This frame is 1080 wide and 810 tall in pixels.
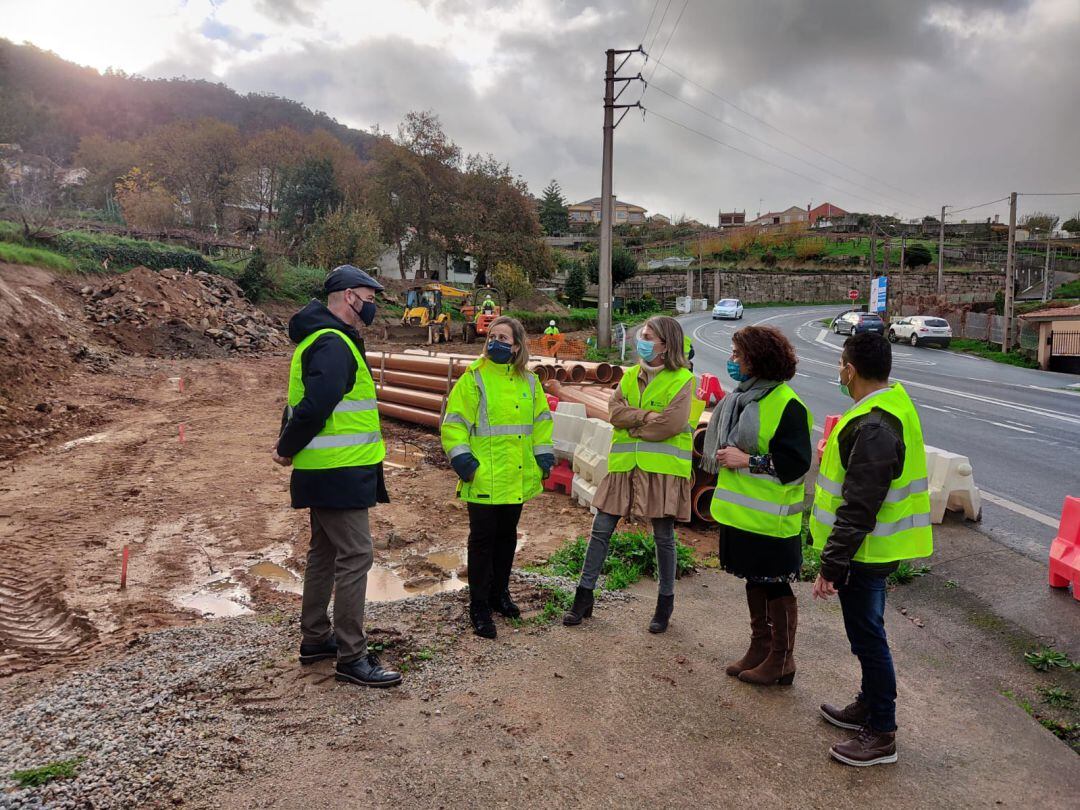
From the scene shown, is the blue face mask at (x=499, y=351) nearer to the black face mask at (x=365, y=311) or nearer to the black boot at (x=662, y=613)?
the black face mask at (x=365, y=311)

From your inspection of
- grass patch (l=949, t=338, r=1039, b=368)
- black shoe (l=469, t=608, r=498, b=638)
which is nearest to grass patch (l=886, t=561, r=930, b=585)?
black shoe (l=469, t=608, r=498, b=638)

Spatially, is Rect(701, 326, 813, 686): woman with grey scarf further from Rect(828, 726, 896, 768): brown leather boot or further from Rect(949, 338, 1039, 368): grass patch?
Rect(949, 338, 1039, 368): grass patch

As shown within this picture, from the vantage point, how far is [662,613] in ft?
14.3

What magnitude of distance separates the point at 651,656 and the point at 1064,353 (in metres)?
27.6

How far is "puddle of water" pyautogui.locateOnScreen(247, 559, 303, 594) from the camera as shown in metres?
5.76

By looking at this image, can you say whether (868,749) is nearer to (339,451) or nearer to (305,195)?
(339,451)

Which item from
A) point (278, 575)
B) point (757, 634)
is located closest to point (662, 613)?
point (757, 634)

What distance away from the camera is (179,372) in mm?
17750

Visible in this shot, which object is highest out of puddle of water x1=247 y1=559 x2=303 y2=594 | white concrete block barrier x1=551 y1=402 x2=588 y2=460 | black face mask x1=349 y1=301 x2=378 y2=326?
black face mask x1=349 y1=301 x2=378 y2=326

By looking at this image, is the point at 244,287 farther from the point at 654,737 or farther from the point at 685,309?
the point at 685,309

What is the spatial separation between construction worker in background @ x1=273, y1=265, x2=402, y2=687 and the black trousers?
695 mm

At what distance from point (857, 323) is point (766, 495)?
124 feet

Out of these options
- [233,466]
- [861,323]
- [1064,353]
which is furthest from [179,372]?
[861,323]

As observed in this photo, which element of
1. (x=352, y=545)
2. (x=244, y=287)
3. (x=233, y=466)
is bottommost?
(x=233, y=466)
